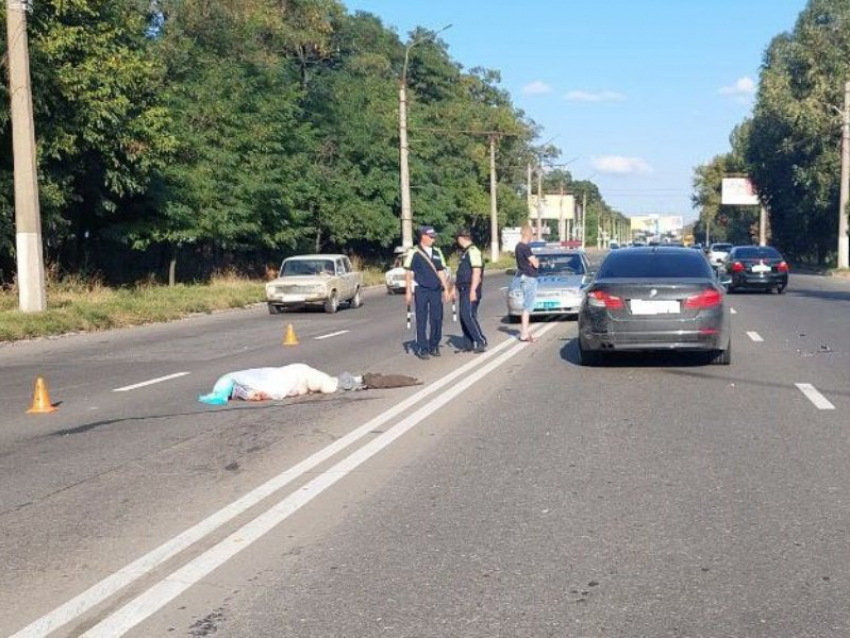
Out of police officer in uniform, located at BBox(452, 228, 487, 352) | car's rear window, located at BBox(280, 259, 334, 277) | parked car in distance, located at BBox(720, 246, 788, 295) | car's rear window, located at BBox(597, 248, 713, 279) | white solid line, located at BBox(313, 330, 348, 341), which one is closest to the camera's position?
car's rear window, located at BBox(597, 248, 713, 279)

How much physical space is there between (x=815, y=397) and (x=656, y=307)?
96.9 inches

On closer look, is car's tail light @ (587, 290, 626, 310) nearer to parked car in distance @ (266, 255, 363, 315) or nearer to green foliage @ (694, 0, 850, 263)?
parked car in distance @ (266, 255, 363, 315)

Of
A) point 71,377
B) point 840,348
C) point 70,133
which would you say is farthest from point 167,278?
point 840,348

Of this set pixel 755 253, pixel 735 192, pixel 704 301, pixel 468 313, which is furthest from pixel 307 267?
pixel 735 192

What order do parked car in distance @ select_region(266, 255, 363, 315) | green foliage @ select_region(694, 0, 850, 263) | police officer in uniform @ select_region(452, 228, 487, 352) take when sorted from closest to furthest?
police officer in uniform @ select_region(452, 228, 487, 352)
parked car in distance @ select_region(266, 255, 363, 315)
green foliage @ select_region(694, 0, 850, 263)

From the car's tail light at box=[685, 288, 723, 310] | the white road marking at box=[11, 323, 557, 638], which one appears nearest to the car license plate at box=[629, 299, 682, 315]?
the car's tail light at box=[685, 288, 723, 310]

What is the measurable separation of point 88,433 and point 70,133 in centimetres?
1874

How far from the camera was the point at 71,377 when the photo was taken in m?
14.9

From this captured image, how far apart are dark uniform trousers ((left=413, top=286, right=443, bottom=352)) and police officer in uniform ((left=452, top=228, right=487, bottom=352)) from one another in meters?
0.59

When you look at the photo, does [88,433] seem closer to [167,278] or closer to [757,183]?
[167,278]

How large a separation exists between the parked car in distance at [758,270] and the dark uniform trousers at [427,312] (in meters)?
20.3

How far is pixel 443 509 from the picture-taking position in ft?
22.4

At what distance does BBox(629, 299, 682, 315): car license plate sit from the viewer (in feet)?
43.3

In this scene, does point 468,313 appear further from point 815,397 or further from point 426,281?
point 815,397
